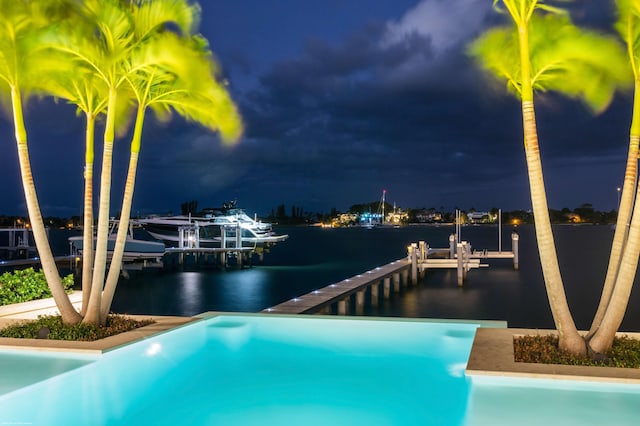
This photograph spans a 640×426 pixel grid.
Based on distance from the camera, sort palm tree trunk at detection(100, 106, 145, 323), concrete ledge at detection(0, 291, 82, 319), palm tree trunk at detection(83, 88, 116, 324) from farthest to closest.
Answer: concrete ledge at detection(0, 291, 82, 319), palm tree trunk at detection(100, 106, 145, 323), palm tree trunk at detection(83, 88, 116, 324)

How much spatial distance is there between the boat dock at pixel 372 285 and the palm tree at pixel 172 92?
5251mm

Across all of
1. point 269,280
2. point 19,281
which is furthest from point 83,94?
point 269,280

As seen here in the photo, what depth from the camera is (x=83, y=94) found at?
→ 10367 mm

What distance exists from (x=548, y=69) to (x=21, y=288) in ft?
35.0

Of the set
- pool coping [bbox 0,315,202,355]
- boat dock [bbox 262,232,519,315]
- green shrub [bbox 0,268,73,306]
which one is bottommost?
boat dock [bbox 262,232,519,315]

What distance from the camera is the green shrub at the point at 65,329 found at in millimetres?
8898

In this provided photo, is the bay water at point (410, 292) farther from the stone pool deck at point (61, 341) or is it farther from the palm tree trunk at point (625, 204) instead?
the palm tree trunk at point (625, 204)

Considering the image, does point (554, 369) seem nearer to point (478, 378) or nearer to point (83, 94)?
point (478, 378)

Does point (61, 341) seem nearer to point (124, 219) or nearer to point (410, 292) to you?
point (124, 219)

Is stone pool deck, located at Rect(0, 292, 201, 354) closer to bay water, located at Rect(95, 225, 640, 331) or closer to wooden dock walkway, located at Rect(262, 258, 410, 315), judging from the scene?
wooden dock walkway, located at Rect(262, 258, 410, 315)

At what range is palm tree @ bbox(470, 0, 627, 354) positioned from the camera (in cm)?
736

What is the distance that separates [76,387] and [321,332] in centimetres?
460

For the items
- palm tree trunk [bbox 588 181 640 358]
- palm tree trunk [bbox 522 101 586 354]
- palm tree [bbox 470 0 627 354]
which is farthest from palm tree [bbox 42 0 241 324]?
palm tree trunk [bbox 588 181 640 358]

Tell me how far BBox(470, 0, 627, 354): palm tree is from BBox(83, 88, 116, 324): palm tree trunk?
5.89 meters
